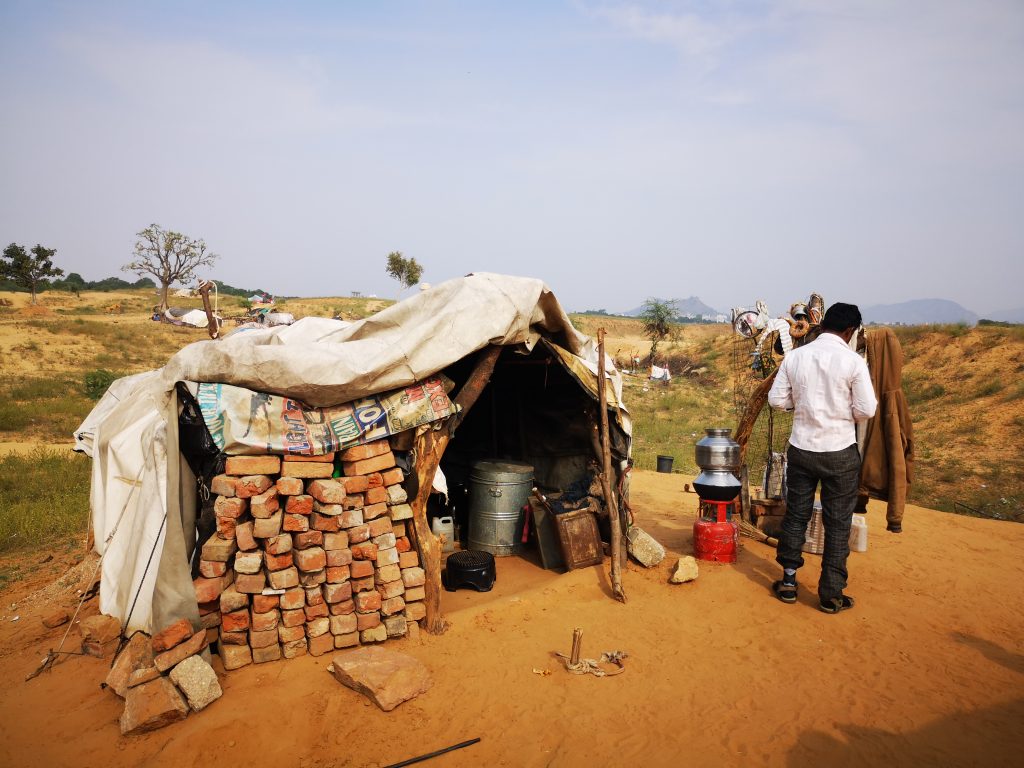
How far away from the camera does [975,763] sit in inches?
123

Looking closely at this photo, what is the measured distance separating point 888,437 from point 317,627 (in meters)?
4.84

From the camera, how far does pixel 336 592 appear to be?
419 cm

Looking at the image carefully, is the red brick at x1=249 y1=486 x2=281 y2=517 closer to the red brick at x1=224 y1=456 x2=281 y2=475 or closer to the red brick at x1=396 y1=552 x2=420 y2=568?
the red brick at x1=224 y1=456 x2=281 y2=475

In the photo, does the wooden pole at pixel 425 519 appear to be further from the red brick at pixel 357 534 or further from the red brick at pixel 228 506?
the red brick at pixel 228 506

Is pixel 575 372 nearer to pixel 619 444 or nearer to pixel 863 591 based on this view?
pixel 619 444

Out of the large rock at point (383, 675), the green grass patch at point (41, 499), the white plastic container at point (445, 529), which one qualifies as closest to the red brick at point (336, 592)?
the large rock at point (383, 675)

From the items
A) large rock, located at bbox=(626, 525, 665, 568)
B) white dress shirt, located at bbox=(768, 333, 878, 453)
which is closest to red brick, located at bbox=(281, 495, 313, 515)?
large rock, located at bbox=(626, 525, 665, 568)

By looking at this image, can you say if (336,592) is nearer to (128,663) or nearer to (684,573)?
(128,663)

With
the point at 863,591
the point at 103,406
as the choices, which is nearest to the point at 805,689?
the point at 863,591

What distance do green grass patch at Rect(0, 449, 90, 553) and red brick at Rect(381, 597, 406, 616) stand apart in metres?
5.23

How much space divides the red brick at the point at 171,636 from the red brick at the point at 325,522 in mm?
967

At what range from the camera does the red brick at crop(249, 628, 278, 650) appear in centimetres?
400

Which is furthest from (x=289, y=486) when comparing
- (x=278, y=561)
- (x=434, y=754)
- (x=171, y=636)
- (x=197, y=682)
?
(x=434, y=754)

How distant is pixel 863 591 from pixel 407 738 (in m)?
4.16
